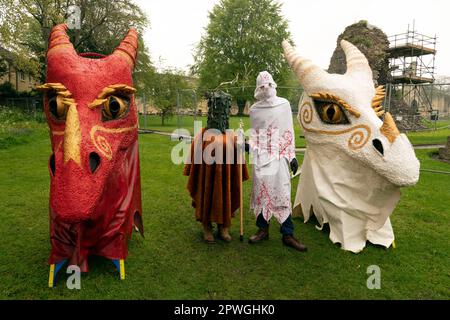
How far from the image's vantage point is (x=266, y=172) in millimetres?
3891

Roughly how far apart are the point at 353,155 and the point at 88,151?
2.89 meters

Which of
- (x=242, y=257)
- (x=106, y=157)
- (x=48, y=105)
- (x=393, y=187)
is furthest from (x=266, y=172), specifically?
(x=48, y=105)

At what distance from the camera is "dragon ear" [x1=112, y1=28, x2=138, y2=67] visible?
131 inches

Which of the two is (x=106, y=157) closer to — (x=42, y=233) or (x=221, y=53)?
(x=42, y=233)

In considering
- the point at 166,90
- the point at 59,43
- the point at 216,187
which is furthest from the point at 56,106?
the point at 166,90

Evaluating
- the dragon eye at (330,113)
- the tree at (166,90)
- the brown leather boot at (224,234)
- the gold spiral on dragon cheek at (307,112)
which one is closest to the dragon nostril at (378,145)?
the dragon eye at (330,113)

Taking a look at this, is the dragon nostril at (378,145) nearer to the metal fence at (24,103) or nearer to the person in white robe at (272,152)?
the person in white robe at (272,152)

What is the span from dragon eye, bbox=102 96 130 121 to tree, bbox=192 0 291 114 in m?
25.4

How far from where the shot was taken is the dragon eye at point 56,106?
290 cm

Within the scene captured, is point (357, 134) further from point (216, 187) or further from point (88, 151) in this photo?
point (88, 151)

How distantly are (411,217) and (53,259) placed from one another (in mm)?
4951

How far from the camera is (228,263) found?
357 cm

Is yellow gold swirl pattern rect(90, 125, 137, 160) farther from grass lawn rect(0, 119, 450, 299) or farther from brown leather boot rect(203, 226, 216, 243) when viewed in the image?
brown leather boot rect(203, 226, 216, 243)

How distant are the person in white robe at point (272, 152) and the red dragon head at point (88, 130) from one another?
147 cm
